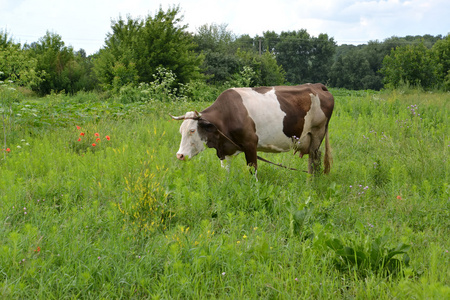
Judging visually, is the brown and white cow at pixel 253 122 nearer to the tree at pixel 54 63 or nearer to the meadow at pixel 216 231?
the meadow at pixel 216 231

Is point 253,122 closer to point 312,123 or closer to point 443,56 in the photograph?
point 312,123

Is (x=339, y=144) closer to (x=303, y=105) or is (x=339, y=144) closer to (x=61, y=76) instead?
(x=303, y=105)

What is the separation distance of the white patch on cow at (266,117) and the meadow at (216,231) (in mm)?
411

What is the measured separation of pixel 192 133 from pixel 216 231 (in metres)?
1.44

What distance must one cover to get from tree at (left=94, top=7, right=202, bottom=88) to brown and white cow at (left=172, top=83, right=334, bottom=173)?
12.2 metres

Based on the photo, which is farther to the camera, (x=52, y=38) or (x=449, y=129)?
(x=52, y=38)

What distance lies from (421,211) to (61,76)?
2584 cm

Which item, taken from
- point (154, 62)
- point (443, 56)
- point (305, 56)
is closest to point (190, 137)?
point (154, 62)

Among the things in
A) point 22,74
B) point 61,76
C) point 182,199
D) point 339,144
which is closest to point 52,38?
point 61,76

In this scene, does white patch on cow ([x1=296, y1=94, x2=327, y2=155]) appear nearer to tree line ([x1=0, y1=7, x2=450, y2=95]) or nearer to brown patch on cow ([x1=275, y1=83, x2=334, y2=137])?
brown patch on cow ([x1=275, y1=83, x2=334, y2=137])

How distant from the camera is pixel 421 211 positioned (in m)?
4.03

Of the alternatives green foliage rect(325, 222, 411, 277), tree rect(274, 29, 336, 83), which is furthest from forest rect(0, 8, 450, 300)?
tree rect(274, 29, 336, 83)

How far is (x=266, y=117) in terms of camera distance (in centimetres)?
494

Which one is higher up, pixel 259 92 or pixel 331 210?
pixel 259 92
